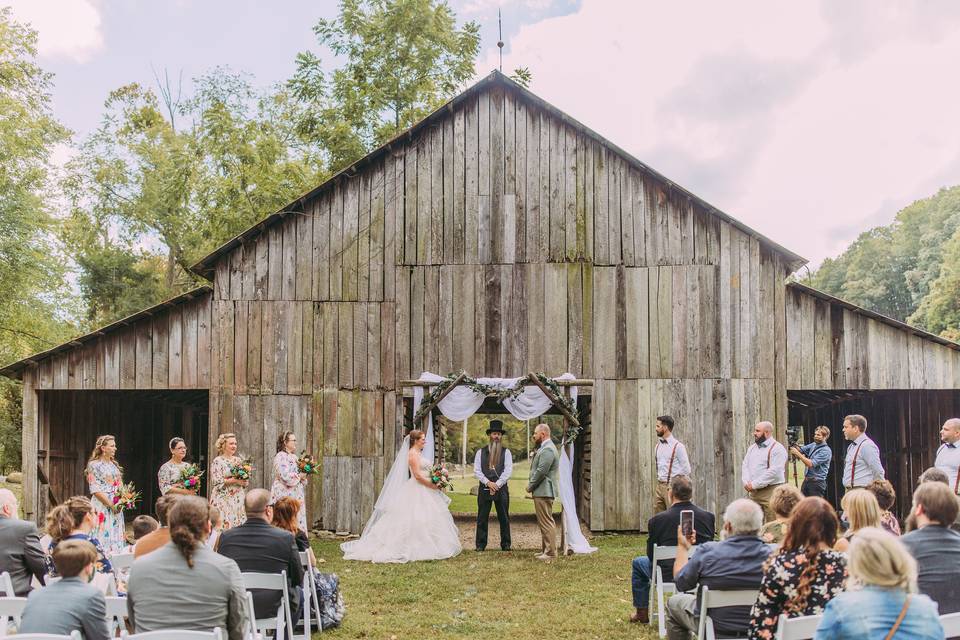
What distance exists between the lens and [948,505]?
17.8 feet

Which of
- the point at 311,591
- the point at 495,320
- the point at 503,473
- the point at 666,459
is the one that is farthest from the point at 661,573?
the point at 495,320

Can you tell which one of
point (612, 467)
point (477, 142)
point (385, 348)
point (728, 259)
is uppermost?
point (477, 142)

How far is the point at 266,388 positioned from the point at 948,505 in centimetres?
1149

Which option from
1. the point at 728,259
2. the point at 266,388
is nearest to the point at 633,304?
the point at 728,259

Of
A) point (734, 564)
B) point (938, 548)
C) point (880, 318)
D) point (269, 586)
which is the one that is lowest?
point (269, 586)

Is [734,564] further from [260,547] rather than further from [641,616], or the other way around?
[260,547]

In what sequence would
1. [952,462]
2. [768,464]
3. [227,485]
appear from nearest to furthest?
1. [952,462]
2. [227,485]
3. [768,464]

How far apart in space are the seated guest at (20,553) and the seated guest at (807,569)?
17.8 ft

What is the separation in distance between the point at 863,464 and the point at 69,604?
9.88 m

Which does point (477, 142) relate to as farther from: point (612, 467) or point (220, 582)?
point (220, 582)

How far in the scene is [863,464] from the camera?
37.1ft

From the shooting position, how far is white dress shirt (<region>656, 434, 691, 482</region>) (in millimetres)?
12547

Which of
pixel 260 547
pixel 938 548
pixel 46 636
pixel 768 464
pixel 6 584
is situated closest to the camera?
pixel 46 636

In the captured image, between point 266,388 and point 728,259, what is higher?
point 728,259
